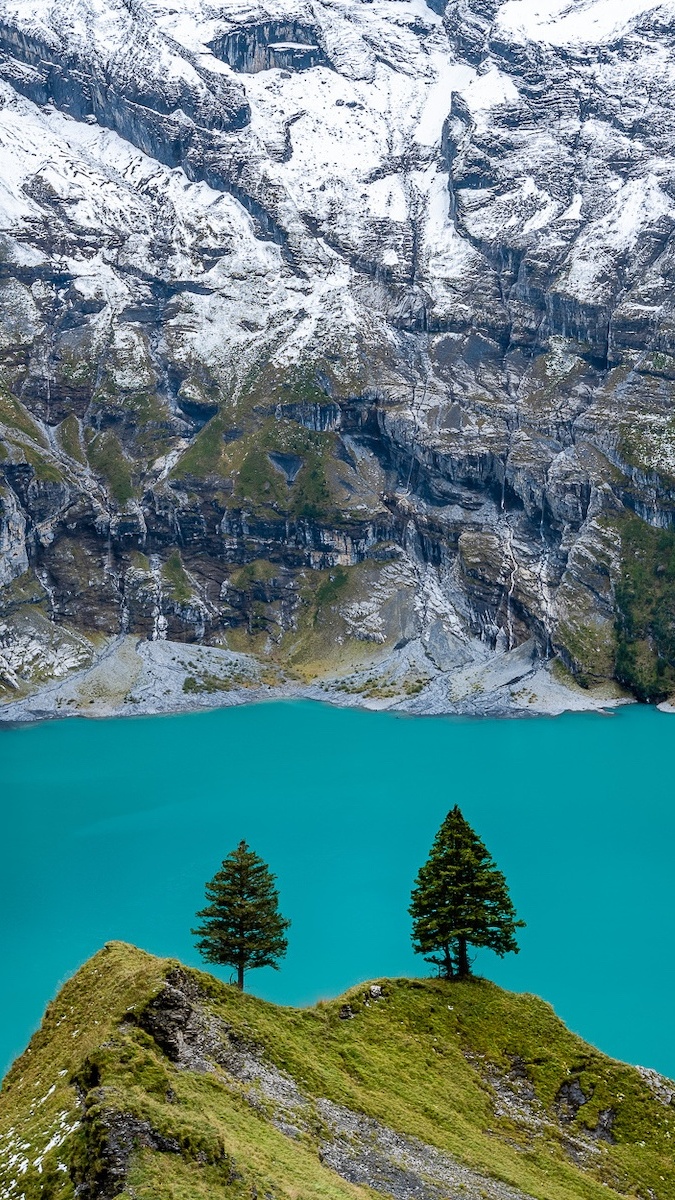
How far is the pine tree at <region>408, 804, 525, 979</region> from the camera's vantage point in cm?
4781

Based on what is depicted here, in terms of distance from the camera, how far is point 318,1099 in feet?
115

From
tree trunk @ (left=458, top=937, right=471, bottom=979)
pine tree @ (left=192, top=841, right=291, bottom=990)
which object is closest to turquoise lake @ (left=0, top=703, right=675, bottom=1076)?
tree trunk @ (left=458, top=937, right=471, bottom=979)

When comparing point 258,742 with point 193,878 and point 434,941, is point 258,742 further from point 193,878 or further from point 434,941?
point 434,941

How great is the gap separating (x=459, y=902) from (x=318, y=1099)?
599 inches

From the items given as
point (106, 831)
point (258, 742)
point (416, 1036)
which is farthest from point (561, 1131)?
point (258, 742)

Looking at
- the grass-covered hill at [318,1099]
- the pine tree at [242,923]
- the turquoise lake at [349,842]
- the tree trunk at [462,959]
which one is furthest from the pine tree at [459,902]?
the turquoise lake at [349,842]

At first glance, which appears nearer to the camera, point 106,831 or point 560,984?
point 560,984

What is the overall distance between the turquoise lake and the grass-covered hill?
3129 centimetres

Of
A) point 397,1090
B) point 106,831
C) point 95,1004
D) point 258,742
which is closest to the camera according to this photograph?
point 95,1004

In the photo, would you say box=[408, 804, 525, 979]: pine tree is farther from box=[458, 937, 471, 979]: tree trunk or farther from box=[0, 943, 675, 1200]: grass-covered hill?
box=[0, 943, 675, 1200]: grass-covered hill

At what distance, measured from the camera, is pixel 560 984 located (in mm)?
81750

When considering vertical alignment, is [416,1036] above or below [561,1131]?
above

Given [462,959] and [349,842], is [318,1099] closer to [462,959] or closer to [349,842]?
[462,959]

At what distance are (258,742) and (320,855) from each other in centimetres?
6751
